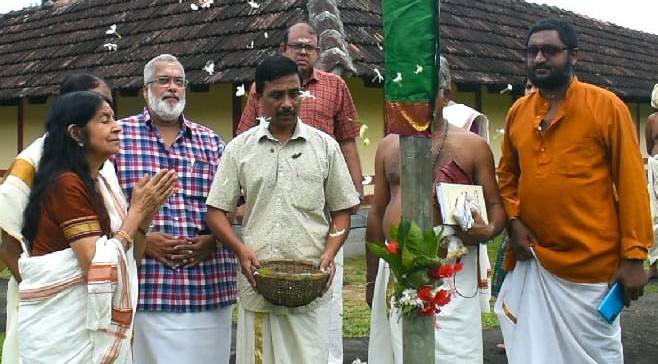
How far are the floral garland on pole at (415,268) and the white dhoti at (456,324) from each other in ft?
2.92

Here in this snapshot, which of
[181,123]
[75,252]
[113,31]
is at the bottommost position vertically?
[75,252]

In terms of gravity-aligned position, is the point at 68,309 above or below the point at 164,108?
below

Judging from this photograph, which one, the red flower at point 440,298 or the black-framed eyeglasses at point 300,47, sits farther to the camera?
the black-framed eyeglasses at point 300,47

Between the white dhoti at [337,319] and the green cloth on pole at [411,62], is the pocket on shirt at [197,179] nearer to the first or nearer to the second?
the white dhoti at [337,319]

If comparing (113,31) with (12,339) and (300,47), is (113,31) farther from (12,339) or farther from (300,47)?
(12,339)

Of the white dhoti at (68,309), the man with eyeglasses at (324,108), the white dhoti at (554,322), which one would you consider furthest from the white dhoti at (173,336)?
the white dhoti at (554,322)

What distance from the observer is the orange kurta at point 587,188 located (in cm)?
391

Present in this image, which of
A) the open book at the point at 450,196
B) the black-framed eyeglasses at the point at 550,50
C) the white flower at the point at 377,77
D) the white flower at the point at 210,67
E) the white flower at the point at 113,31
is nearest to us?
the open book at the point at 450,196

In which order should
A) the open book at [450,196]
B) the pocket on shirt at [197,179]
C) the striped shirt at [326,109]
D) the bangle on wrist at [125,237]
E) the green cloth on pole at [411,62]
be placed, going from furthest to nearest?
the striped shirt at [326,109]
the pocket on shirt at [197,179]
the open book at [450,196]
the bangle on wrist at [125,237]
the green cloth on pole at [411,62]

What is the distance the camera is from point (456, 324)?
13.5 feet

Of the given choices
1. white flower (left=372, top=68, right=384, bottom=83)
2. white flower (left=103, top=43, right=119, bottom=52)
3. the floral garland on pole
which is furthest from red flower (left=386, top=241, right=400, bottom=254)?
white flower (left=103, top=43, right=119, bottom=52)

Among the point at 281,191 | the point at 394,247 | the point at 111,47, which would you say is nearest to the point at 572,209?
the point at 394,247

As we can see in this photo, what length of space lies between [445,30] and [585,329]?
10.00 meters

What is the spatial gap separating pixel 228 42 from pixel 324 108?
21.8 feet
